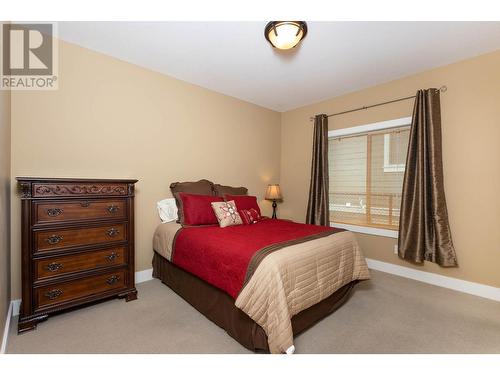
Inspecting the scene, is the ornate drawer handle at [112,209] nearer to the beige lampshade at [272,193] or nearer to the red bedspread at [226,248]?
the red bedspread at [226,248]

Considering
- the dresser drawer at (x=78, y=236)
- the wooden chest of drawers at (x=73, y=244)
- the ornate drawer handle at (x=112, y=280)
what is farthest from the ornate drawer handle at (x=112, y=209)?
the ornate drawer handle at (x=112, y=280)

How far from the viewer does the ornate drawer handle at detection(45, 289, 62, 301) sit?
187cm

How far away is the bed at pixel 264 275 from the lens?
151cm

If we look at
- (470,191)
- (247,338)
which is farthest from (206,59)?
(470,191)

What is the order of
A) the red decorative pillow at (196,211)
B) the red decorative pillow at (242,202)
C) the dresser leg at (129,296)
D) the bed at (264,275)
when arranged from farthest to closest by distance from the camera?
the red decorative pillow at (242,202) → the red decorative pillow at (196,211) → the dresser leg at (129,296) → the bed at (264,275)

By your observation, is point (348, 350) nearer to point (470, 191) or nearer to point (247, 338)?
point (247, 338)

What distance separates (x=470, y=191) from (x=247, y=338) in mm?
2795

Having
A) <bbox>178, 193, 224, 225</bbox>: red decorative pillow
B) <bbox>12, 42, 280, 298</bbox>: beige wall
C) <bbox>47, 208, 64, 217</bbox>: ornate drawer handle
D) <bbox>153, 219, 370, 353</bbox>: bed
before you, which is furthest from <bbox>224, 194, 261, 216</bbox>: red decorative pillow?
<bbox>47, 208, 64, 217</bbox>: ornate drawer handle

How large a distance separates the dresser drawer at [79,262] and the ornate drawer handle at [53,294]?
5.0 inches

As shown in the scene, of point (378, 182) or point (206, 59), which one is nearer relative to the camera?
point (206, 59)

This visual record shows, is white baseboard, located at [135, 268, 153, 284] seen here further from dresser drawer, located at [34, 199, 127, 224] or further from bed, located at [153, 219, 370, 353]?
dresser drawer, located at [34, 199, 127, 224]

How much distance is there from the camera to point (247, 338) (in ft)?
5.31

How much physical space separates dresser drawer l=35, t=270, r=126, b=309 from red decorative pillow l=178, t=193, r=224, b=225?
0.81 meters

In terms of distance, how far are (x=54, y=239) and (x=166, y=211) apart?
114cm
